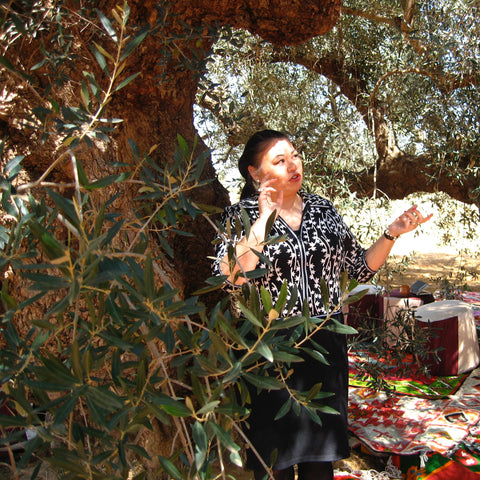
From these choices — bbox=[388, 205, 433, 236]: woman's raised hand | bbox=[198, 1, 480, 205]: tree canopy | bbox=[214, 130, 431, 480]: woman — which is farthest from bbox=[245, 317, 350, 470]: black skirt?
bbox=[198, 1, 480, 205]: tree canopy

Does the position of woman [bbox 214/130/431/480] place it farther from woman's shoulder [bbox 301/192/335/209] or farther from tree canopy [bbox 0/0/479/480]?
tree canopy [bbox 0/0/479/480]

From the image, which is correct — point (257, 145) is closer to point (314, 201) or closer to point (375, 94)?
point (314, 201)

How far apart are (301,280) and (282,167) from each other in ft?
1.79

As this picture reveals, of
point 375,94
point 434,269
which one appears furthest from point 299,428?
point 434,269

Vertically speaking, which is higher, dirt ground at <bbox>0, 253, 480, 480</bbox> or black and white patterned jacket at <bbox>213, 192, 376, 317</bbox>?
black and white patterned jacket at <bbox>213, 192, 376, 317</bbox>

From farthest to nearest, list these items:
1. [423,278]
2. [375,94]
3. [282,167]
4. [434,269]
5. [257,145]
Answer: [434,269]
[423,278]
[375,94]
[257,145]
[282,167]

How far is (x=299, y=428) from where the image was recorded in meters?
2.21

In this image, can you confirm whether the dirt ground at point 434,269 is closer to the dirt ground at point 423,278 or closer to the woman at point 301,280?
the dirt ground at point 423,278

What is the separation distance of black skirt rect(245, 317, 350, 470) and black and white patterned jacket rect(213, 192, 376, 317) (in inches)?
8.3

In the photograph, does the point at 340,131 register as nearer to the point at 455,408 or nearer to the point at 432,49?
the point at 432,49

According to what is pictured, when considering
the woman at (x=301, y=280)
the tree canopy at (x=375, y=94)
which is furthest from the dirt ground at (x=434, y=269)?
the woman at (x=301, y=280)

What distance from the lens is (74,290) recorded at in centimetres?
66

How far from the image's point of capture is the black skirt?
2.17 metres

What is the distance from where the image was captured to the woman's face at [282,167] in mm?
2326
